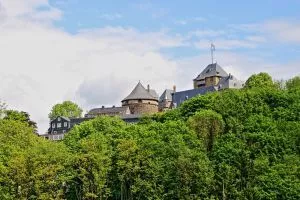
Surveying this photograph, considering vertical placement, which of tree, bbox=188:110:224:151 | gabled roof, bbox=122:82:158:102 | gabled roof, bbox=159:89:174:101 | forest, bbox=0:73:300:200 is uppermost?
gabled roof, bbox=159:89:174:101

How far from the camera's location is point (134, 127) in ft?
194

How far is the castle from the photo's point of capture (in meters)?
118

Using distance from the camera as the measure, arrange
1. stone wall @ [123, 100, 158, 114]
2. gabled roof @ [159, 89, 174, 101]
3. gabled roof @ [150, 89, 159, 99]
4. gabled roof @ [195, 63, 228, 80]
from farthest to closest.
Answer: gabled roof @ [150, 89, 159, 99] < gabled roof @ [159, 89, 174, 101] < gabled roof @ [195, 63, 228, 80] < stone wall @ [123, 100, 158, 114]

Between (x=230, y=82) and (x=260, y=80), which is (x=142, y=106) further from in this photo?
(x=260, y=80)

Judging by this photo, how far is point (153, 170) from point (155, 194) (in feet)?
7.04

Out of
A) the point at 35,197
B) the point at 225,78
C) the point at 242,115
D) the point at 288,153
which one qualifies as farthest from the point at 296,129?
the point at 225,78

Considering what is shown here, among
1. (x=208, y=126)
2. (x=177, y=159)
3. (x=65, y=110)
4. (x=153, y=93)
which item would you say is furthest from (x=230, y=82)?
(x=177, y=159)

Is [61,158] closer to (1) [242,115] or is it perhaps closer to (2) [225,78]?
(1) [242,115]

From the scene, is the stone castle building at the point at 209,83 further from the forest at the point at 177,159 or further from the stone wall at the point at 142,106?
the forest at the point at 177,159

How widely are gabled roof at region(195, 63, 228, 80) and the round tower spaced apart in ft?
48.6

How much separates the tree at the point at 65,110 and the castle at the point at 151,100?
4.96 metres

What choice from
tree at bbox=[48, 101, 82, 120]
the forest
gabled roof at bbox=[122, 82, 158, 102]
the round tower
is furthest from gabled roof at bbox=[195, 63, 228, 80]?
the forest

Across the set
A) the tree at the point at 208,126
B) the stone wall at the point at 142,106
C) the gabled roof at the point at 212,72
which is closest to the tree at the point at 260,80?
the tree at the point at 208,126

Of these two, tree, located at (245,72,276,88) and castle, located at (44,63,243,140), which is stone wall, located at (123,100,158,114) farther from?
tree, located at (245,72,276,88)
